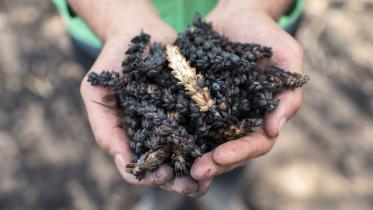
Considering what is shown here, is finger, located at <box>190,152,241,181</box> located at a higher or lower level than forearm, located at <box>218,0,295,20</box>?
lower

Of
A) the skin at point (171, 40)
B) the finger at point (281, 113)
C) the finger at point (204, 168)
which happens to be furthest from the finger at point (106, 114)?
the finger at point (281, 113)

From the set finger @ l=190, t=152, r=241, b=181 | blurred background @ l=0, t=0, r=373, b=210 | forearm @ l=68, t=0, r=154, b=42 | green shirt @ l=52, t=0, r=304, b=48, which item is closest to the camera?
finger @ l=190, t=152, r=241, b=181

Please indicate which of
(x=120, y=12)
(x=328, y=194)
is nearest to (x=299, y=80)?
(x=120, y=12)

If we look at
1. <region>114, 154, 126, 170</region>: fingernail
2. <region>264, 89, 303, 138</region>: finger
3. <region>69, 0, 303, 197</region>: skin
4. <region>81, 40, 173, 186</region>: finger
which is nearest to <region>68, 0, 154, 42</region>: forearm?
<region>69, 0, 303, 197</region>: skin

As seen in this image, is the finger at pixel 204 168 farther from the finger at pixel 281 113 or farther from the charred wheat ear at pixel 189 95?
the finger at pixel 281 113

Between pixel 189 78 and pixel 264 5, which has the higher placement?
pixel 264 5

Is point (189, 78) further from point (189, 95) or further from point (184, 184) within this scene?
point (184, 184)

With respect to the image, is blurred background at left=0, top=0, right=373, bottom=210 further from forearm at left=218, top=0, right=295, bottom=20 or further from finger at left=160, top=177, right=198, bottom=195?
finger at left=160, top=177, right=198, bottom=195

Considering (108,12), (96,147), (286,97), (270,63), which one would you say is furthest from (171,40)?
(96,147)
